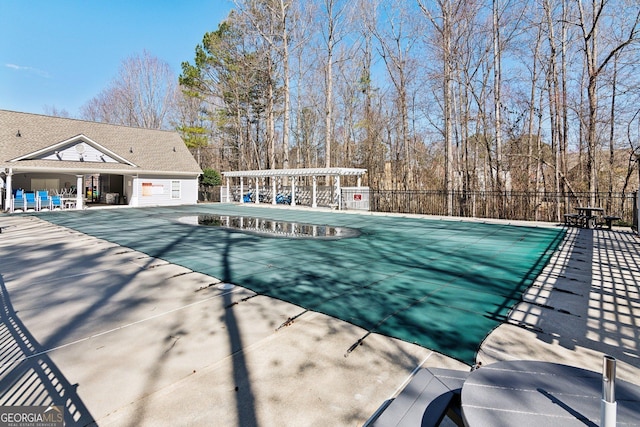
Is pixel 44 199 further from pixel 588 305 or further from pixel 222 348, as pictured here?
pixel 588 305

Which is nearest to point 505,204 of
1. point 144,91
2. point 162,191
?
point 162,191

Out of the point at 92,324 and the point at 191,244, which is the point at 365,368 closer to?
the point at 92,324

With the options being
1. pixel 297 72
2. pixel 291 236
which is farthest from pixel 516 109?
pixel 297 72

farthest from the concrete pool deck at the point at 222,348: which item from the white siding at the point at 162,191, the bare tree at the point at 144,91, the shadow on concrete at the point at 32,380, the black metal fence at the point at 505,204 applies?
the bare tree at the point at 144,91

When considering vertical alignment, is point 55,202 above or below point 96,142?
below

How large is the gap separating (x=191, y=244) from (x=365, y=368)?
5854mm

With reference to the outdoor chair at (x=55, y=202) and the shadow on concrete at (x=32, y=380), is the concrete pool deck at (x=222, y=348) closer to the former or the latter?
the shadow on concrete at (x=32, y=380)

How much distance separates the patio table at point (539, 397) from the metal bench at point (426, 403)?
192mm

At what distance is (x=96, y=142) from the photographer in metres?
19.7

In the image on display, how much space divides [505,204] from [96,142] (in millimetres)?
23391

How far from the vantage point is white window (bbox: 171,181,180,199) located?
73.8 feet

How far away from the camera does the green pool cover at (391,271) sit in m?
3.16

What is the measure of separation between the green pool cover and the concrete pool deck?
23cm

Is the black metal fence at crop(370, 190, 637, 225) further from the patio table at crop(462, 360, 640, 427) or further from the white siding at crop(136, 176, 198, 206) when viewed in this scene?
the white siding at crop(136, 176, 198, 206)
